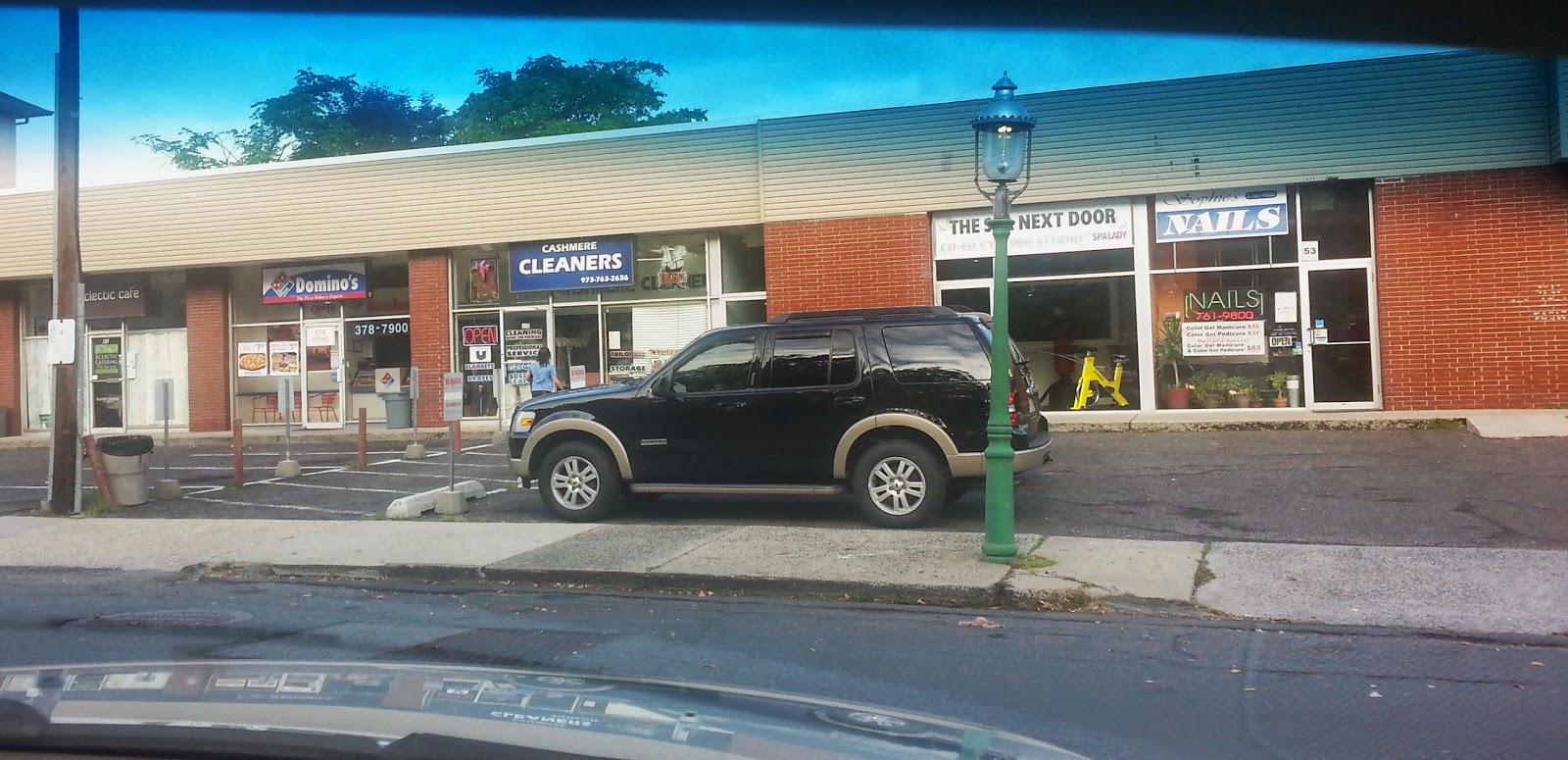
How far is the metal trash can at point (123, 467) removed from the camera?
1318cm

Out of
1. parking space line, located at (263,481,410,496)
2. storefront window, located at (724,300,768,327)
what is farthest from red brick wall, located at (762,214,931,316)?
parking space line, located at (263,481,410,496)

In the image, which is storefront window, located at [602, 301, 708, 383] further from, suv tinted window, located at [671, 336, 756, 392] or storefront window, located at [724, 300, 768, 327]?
suv tinted window, located at [671, 336, 756, 392]

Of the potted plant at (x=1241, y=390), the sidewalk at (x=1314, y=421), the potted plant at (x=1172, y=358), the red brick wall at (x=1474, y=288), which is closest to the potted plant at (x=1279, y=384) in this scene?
the sidewalk at (x=1314, y=421)

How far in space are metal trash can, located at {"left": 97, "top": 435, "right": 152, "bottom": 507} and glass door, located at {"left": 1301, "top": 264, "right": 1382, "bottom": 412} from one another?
50.5 feet

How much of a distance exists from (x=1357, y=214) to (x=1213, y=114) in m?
2.52

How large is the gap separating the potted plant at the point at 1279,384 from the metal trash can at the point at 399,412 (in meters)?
15.0

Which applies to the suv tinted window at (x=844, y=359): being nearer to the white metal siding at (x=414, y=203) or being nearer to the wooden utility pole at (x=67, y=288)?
the wooden utility pole at (x=67, y=288)

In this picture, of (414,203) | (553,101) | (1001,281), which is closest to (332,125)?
(553,101)

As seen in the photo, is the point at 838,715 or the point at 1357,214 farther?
the point at 1357,214

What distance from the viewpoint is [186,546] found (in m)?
10.5

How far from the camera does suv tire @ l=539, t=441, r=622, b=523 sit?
10.9 metres

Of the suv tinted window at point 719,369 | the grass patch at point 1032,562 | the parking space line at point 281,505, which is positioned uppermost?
the suv tinted window at point 719,369

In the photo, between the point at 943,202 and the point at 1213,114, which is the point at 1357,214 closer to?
the point at 1213,114

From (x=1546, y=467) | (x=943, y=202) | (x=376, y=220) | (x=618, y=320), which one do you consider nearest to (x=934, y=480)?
(x=1546, y=467)
